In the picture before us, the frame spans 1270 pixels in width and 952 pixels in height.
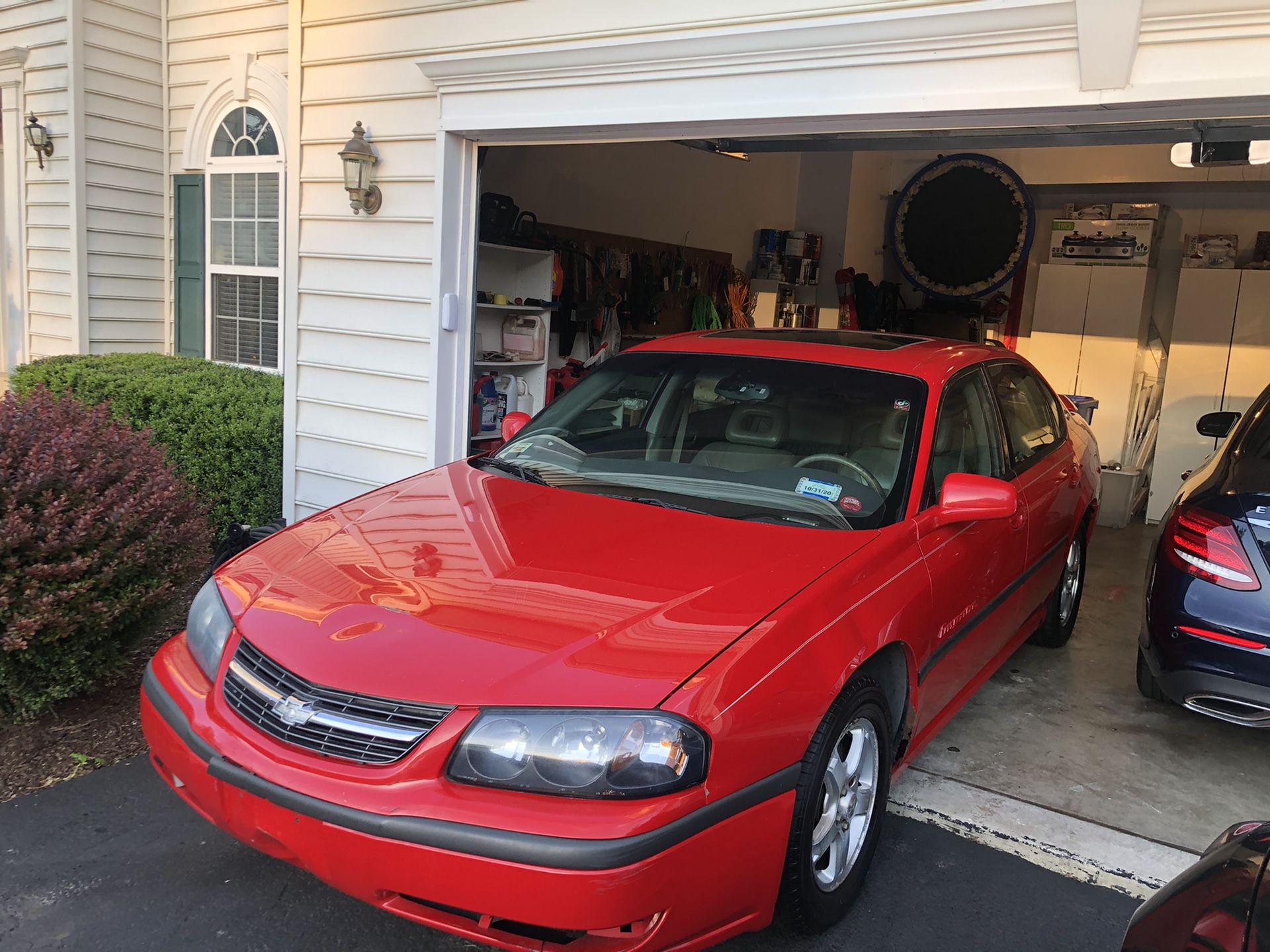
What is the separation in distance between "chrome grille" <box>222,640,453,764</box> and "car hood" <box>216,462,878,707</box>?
0.11 feet

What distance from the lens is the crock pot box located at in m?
9.29

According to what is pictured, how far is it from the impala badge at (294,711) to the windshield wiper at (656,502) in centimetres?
123

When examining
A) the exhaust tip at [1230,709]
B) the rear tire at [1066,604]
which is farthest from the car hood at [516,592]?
the rear tire at [1066,604]

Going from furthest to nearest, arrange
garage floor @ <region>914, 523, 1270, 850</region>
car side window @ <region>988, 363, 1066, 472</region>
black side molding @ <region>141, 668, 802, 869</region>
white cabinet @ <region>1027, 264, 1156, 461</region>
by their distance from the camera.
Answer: white cabinet @ <region>1027, 264, 1156, 461</region> < car side window @ <region>988, 363, 1066, 472</region> < garage floor @ <region>914, 523, 1270, 850</region> < black side molding @ <region>141, 668, 802, 869</region>

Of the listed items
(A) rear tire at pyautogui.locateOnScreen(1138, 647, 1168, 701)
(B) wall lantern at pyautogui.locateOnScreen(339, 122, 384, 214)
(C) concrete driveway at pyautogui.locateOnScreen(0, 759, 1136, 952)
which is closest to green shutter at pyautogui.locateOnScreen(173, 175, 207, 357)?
(B) wall lantern at pyautogui.locateOnScreen(339, 122, 384, 214)

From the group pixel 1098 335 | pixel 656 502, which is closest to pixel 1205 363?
pixel 1098 335

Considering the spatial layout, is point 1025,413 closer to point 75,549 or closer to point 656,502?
point 656,502

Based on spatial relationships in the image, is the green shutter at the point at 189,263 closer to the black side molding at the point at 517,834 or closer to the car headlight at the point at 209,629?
the car headlight at the point at 209,629

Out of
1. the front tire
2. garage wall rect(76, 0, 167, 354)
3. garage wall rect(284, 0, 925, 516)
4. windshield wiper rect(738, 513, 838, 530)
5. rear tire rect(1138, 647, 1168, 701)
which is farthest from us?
garage wall rect(76, 0, 167, 354)

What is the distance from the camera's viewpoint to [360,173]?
18.1 feet

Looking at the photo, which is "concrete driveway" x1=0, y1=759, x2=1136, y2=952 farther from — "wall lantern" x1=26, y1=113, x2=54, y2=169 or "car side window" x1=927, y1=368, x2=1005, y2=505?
"wall lantern" x1=26, y1=113, x2=54, y2=169

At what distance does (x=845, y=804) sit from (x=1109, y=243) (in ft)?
28.1

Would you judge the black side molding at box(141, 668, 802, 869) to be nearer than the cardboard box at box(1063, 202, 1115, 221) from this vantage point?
Yes

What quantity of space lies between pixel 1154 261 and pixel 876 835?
886 centimetres
